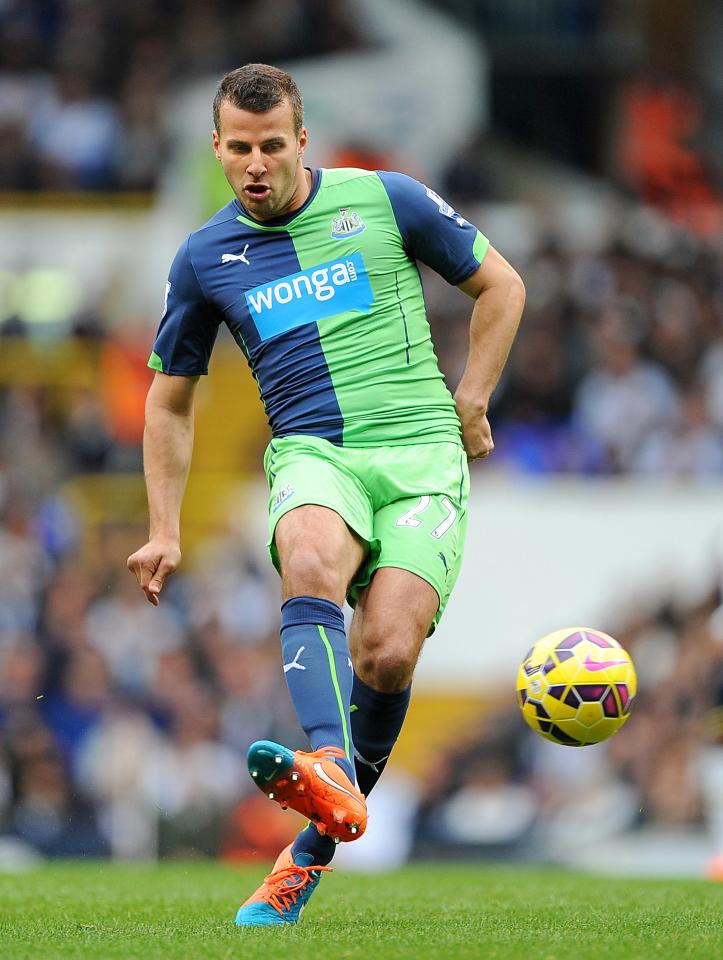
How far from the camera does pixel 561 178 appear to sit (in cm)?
1870

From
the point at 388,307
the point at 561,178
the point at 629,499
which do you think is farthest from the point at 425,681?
the point at 388,307

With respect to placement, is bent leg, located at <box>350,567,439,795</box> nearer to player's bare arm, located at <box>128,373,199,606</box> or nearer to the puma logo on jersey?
player's bare arm, located at <box>128,373,199,606</box>

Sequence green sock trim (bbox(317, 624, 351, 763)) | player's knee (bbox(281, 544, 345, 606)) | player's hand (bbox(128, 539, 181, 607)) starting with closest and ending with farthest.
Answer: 1. green sock trim (bbox(317, 624, 351, 763))
2. player's knee (bbox(281, 544, 345, 606))
3. player's hand (bbox(128, 539, 181, 607))

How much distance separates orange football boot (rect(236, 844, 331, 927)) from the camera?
5.31 m

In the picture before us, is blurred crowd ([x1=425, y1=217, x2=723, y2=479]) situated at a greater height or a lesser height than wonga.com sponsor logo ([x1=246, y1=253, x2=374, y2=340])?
lesser

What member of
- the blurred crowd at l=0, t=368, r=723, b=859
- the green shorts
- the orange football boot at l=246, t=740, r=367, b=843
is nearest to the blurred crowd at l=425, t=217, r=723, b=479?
the blurred crowd at l=0, t=368, r=723, b=859

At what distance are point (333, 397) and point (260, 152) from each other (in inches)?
30.8

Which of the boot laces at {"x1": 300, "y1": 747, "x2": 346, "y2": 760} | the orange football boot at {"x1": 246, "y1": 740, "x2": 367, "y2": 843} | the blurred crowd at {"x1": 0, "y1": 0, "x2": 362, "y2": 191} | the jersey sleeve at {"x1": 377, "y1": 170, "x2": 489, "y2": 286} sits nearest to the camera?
the orange football boot at {"x1": 246, "y1": 740, "x2": 367, "y2": 843}

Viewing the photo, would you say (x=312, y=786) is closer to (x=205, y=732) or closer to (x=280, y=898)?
(x=280, y=898)

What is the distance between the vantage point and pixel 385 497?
549 cm

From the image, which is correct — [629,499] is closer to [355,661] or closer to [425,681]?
[425,681]

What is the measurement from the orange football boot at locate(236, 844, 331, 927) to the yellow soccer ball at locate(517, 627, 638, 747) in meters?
1.17

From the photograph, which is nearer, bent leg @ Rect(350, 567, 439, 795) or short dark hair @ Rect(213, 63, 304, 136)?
bent leg @ Rect(350, 567, 439, 795)

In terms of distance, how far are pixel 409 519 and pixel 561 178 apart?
13804 mm
